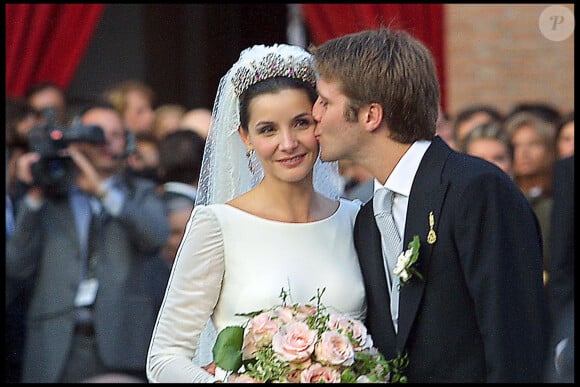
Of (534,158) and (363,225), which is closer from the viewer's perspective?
(363,225)

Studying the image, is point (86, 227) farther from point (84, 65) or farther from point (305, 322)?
point (84, 65)

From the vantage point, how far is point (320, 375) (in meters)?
3.58

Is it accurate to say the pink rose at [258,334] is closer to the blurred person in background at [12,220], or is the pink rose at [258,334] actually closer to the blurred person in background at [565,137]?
the blurred person in background at [12,220]

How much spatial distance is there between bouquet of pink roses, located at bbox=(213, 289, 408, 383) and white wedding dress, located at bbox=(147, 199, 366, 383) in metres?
0.23

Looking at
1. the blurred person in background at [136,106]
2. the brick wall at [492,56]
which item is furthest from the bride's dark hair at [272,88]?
the brick wall at [492,56]

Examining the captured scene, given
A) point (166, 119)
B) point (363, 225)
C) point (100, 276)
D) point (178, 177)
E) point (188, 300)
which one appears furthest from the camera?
point (166, 119)

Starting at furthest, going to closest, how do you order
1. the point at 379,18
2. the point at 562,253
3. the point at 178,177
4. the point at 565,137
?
the point at 379,18 → the point at 565,137 → the point at 178,177 → the point at 562,253

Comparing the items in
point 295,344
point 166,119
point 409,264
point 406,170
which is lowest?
point 295,344

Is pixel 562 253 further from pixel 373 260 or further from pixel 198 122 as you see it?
pixel 198 122

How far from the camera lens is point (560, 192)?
585 centimetres

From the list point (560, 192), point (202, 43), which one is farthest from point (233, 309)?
point (202, 43)

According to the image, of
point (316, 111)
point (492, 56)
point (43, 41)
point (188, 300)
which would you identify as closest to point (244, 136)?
point (316, 111)

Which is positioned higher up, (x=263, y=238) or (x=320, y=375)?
(x=263, y=238)

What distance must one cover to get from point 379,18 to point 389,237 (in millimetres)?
5722
